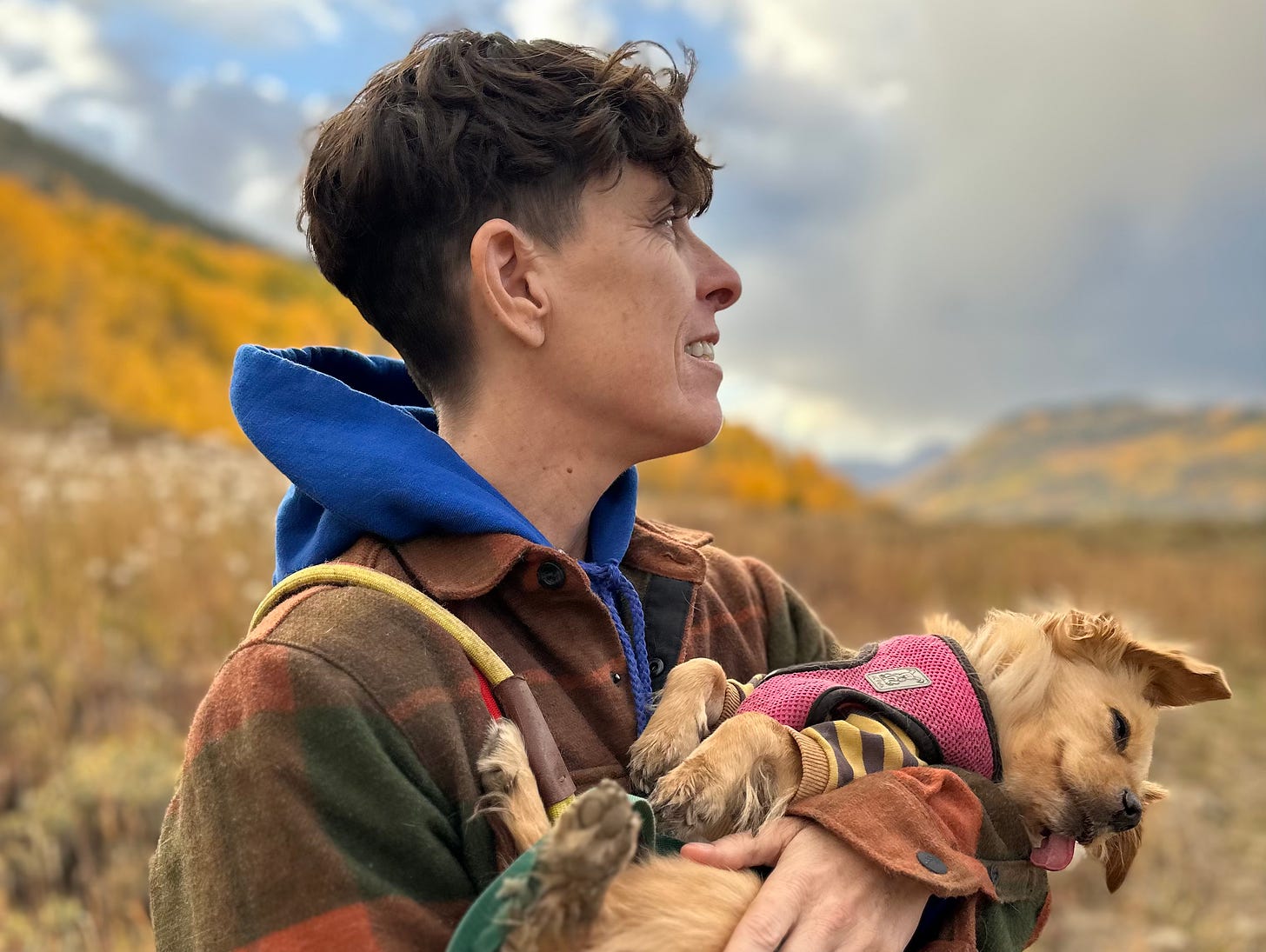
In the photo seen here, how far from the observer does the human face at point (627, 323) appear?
222 cm

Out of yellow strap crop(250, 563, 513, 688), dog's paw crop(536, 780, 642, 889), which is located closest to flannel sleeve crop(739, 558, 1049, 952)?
dog's paw crop(536, 780, 642, 889)

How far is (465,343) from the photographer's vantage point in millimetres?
2324

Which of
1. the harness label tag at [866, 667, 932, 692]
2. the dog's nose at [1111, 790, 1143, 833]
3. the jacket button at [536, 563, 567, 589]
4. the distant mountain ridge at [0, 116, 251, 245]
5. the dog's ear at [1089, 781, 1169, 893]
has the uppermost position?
the distant mountain ridge at [0, 116, 251, 245]

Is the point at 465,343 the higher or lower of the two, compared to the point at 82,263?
lower

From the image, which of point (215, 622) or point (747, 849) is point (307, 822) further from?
point (215, 622)

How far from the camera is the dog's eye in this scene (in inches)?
90.7

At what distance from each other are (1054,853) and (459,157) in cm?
197

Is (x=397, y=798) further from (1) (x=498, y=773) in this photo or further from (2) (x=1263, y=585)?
(2) (x=1263, y=585)

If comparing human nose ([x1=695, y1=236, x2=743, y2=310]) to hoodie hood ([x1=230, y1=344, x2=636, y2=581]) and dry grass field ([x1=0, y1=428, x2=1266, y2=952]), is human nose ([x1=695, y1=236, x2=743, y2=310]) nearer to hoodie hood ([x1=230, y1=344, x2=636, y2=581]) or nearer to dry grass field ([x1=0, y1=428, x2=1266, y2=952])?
hoodie hood ([x1=230, y1=344, x2=636, y2=581])

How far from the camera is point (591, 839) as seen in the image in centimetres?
144

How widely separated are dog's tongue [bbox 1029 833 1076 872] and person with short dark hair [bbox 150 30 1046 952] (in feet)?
0.33

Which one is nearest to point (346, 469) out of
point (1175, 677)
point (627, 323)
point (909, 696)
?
point (627, 323)

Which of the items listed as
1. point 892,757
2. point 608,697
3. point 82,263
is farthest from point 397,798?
point 82,263

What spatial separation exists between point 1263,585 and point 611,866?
14.8 m
